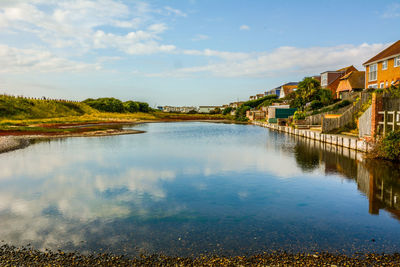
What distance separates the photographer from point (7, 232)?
1002 centimetres

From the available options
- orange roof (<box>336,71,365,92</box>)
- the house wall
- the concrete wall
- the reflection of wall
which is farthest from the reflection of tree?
orange roof (<box>336,71,365,92</box>)

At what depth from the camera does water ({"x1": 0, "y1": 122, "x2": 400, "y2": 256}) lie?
9.05 metres

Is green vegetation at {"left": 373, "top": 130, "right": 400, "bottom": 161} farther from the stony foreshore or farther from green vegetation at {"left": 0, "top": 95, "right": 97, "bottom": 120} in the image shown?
green vegetation at {"left": 0, "top": 95, "right": 97, "bottom": 120}

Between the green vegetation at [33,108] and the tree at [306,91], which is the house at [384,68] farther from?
the green vegetation at [33,108]

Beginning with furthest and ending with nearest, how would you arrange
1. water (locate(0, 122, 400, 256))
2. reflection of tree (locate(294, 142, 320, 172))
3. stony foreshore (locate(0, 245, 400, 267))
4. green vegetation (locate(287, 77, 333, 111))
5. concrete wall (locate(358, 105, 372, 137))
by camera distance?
green vegetation (locate(287, 77, 333, 111)), concrete wall (locate(358, 105, 372, 137)), reflection of tree (locate(294, 142, 320, 172)), water (locate(0, 122, 400, 256)), stony foreshore (locate(0, 245, 400, 267))

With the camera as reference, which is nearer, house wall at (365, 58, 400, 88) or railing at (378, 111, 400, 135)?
railing at (378, 111, 400, 135)

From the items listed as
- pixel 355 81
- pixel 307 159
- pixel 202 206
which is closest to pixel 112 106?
pixel 355 81

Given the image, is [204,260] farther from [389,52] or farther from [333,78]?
[333,78]

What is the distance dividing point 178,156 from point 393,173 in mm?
16983

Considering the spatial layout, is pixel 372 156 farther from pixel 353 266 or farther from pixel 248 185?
pixel 353 266

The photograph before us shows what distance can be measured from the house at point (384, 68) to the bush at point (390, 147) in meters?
24.2

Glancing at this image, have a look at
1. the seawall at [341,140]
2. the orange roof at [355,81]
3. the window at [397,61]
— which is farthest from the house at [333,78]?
the seawall at [341,140]

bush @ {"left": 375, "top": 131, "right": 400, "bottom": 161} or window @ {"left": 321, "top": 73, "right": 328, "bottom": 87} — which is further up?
window @ {"left": 321, "top": 73, "right": 328, "bottom": 87}

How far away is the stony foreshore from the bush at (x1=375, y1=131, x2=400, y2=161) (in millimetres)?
15432
